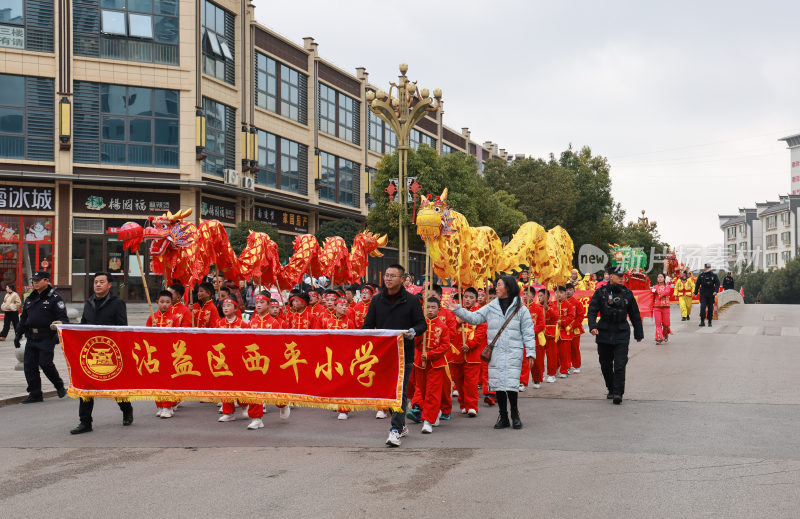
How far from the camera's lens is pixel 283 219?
3809 centimetres

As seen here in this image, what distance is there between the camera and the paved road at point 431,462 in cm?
562

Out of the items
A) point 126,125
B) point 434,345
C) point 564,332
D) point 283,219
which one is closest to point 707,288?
point 564,332

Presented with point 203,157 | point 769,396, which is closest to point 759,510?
point 769,396

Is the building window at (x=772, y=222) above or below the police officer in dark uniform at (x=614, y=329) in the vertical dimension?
above

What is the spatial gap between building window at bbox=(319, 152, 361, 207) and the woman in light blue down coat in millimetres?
33353

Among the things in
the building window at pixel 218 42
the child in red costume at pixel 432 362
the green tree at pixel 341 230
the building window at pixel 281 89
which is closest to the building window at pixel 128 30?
the building window at pixel 218 42

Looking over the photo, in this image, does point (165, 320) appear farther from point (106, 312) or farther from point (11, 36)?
point (11, 36)

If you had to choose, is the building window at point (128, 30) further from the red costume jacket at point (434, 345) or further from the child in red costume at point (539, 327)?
the red costume jacket at point (434, 345)

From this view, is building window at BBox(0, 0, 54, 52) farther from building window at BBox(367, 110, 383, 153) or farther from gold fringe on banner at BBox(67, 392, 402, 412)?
gold fringe on banner at BBox(67, 392, 402, 412)

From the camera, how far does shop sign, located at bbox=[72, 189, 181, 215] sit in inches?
Answer: 1187

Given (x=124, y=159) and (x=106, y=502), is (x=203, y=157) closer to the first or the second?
(x=124, y=159)

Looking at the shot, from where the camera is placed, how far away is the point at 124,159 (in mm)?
30656

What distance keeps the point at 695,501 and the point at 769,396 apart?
Answer: 5.79 meters

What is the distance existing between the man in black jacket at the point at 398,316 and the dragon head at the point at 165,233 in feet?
14.5
